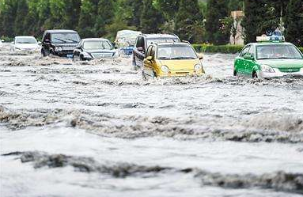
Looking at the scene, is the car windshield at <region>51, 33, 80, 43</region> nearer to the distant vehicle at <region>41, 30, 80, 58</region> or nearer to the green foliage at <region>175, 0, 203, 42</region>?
the distant vehicle at <region>41, 30, 80, 58</region>

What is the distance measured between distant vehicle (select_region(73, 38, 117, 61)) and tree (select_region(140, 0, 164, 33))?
109 ft

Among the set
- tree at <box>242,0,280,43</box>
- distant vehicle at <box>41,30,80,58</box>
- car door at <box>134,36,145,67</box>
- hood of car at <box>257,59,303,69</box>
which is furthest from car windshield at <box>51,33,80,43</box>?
hood of car at <box>257,59,303,69</box>

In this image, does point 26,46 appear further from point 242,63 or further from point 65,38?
point 242,63

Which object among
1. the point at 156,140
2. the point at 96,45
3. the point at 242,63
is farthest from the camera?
the point at 96,45

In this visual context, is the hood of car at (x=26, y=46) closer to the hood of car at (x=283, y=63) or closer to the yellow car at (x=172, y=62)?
the yellow car at (x=172, y=62)

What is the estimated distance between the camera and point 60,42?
38.0 m

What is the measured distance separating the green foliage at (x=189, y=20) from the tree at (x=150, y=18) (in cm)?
799

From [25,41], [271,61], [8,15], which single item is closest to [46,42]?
[25,41]

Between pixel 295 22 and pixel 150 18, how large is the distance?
104 ft

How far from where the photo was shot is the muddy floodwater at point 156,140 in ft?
26.3

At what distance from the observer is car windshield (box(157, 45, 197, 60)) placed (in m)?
21.5

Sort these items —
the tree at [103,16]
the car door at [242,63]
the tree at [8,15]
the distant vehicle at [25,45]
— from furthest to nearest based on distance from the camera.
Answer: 1. the tree at [8,15]
2. the tree at [103,16]
3. the distant vehicle at [25,45]
4. the car door at [242,63]

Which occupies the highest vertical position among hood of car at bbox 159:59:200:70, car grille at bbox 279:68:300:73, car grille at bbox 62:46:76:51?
hood of car at bbox 159:59:200:70

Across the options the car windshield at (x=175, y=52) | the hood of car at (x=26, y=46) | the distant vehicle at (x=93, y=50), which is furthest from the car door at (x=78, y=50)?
A: the hood of car at (x=26, y=46)
